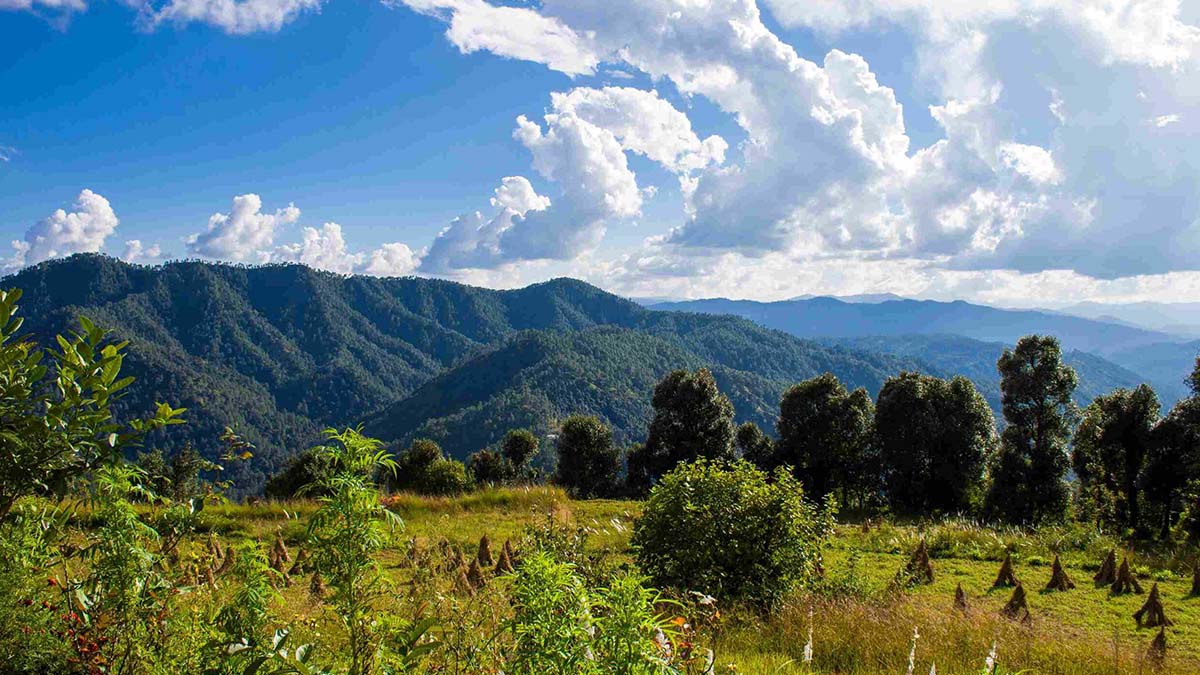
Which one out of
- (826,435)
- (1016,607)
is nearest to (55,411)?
(1016,607)

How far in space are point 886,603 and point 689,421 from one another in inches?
1138

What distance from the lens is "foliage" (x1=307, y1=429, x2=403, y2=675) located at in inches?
94.0

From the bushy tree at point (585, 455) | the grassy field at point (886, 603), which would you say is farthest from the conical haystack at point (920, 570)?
the bushy tree at point (585, 455)

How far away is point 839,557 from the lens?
13.8 m

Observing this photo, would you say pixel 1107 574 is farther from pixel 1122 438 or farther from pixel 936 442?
pixel 936 442

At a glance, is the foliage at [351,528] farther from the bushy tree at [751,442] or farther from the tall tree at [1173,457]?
the bushy tree at [751,442]

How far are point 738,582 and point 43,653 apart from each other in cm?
675

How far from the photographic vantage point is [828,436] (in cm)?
3406

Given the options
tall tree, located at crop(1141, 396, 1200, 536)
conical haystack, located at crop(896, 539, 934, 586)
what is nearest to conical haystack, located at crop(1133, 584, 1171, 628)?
conical haystack, located at crop(896, 539, 934, 586)

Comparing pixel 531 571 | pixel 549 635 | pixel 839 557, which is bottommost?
pixel 839 557

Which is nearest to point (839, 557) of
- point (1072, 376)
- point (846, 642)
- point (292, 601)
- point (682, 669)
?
point (846, 642)

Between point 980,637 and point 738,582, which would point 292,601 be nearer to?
point 738,582

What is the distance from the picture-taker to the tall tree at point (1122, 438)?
23.0 meters

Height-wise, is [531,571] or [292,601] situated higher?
[531,571]
